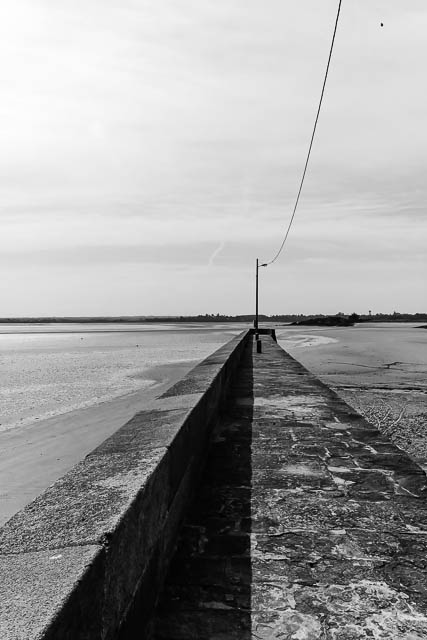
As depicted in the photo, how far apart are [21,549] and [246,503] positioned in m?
1.69

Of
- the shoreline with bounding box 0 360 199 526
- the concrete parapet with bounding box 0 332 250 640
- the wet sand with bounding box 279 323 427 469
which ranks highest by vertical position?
the concrete parapet with bounding box 0 332 250 640

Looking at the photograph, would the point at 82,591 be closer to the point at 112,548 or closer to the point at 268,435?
the point at 112,548

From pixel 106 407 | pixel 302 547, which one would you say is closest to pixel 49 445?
pixel 106 407

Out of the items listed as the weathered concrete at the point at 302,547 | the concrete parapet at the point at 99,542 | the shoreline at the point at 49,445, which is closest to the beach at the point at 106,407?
the shoreline at the point at 49,445

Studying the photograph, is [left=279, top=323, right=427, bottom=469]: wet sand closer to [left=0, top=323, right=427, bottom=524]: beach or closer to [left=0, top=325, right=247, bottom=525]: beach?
[left=0, top=323, right=427, bottom=524]: beach

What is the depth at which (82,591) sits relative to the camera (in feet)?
3.94

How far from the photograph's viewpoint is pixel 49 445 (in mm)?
7672

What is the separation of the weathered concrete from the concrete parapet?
0.18 meters

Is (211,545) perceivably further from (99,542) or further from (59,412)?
(59,412)

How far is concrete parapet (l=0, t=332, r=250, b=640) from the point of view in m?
1.14

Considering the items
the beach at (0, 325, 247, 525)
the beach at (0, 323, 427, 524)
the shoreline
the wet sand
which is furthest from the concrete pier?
the wet sand

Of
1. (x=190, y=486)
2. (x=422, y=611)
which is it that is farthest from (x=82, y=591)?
(x=190, y=486)

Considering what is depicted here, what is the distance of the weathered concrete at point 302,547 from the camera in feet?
6.19

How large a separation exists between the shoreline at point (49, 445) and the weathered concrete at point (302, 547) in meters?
Answer: 1.32
